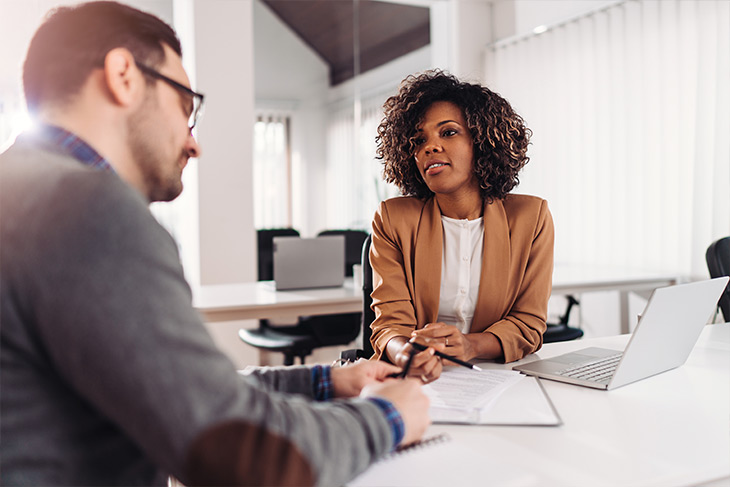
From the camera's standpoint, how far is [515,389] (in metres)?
1.19

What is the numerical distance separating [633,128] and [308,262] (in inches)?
86.6

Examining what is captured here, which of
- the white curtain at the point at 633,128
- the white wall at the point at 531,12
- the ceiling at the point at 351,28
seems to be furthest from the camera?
the ceiling at the point at 351,28

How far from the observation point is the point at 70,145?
658 millimetres

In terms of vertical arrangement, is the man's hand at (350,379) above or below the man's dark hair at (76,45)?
below

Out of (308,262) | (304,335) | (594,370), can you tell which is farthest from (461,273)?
(304,335)

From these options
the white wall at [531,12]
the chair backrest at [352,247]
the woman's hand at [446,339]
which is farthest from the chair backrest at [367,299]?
the white wall at [531,12]

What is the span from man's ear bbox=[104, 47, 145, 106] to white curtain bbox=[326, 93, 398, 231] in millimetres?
4482

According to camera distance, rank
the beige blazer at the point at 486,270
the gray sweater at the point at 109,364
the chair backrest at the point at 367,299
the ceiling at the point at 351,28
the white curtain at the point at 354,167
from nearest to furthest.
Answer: the gray sweater at the point at 109,364
the beige blazer at the point at 486,270
the chair backrest at the point at 367,299
the ceiling at the point at 351,28
the white curtain at the point at 354,167

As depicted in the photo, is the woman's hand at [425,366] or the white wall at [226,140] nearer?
the woman's hand at [425,366]

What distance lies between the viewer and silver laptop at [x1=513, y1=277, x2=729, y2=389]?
3.77 feet

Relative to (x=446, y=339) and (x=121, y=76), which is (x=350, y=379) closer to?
(x=446, y=339)

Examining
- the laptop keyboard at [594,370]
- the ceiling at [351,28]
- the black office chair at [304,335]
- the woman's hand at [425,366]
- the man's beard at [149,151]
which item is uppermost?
the ceiling at [351,28]

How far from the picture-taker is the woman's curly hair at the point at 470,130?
1694mm

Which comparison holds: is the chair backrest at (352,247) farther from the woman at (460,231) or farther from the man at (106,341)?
the man at (106,341)
